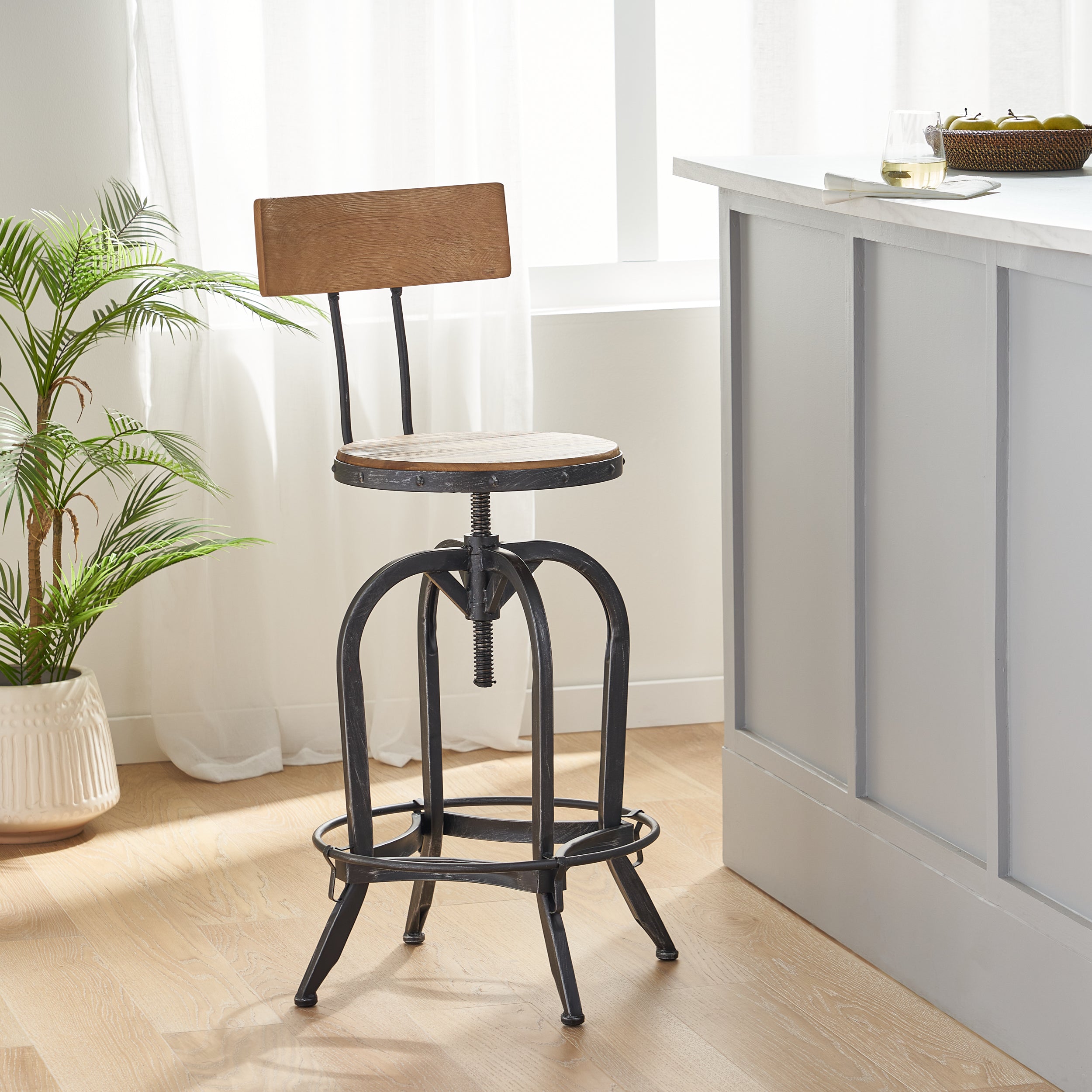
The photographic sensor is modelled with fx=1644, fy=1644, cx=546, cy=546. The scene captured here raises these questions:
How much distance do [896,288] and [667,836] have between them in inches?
44.0

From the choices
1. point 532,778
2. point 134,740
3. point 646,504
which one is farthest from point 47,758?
point 646,504

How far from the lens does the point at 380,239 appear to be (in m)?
2.32

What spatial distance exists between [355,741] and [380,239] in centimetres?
71

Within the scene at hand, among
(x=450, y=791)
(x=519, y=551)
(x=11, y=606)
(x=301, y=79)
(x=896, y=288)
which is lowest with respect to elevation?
(x=450, y=791)

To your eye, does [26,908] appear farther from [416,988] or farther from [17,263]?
[17,263]

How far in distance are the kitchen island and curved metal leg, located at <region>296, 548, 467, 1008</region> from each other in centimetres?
59

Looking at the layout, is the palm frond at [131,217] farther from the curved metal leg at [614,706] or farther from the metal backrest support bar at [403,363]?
the curved metal leg at [614,706]

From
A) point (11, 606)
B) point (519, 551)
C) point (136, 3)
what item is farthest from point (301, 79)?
point (519, 551)

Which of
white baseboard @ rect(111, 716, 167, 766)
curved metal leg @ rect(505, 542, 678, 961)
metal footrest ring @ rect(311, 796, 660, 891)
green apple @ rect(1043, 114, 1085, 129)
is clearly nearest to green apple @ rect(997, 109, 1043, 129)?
green apple @ rect(1043, 114, 1085, 129)

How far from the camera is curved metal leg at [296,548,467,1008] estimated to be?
2125 mm

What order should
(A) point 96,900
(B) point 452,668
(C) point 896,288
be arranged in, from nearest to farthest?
(C) point 896,288
(A) point 96,900
(B) point 452,668

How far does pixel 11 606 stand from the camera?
10.0ft

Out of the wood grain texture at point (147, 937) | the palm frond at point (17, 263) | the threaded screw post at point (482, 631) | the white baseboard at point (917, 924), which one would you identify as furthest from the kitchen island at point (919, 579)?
the palm frond at point (17, 263)

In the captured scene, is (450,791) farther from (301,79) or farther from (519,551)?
(301,79)
